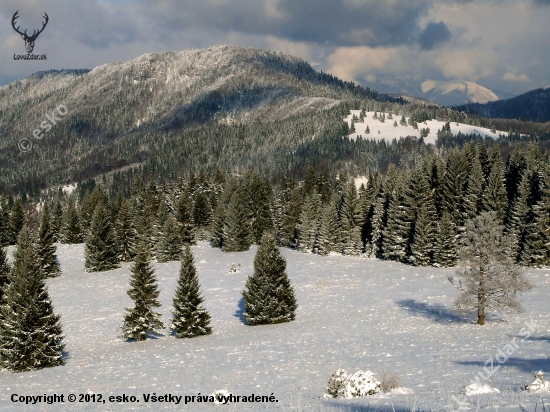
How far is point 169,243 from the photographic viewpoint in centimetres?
6925

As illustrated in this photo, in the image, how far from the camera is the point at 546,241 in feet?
183

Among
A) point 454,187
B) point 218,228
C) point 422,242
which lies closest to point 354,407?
point 422,242

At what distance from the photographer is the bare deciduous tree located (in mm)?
31469

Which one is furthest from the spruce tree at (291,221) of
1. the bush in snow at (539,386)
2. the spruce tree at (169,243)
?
the bush in snow at (539,386)

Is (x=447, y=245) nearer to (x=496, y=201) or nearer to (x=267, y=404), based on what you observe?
(x=496, y=201)

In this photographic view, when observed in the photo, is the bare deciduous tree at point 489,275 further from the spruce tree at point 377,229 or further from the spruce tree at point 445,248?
the spruce tree at point 377,229

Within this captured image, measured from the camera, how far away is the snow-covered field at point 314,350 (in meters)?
15.8

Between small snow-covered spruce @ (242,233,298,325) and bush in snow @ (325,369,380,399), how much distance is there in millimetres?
23736

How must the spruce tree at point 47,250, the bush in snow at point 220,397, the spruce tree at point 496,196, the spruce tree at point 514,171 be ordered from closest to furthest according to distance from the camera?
1. the bush in snow at point 220,397
2. the spruce tree at point 47,250
3. the spruce tree at point 496,196
4. the spruce tree at point 514,171

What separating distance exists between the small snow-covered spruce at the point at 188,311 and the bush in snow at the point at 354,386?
71.8 feet

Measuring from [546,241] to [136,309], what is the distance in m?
49.4

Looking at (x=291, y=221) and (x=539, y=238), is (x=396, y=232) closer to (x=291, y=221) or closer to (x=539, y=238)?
(x=539, y=238)

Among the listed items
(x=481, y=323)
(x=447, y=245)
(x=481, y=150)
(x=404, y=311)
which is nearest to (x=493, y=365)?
(x=481, y=323)

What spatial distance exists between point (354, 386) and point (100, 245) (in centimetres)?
5811
